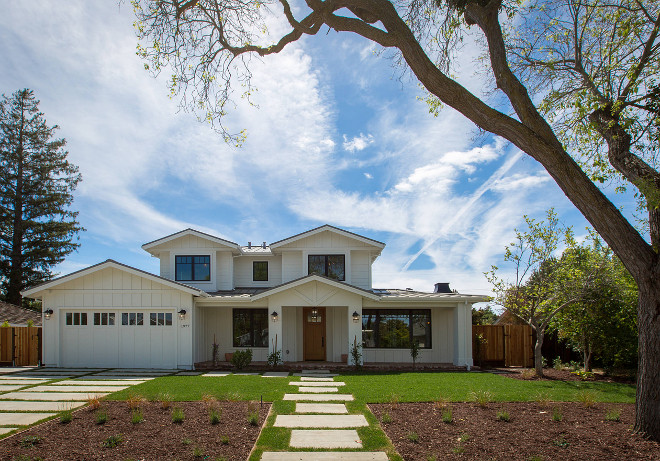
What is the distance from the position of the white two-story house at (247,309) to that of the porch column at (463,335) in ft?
0.12

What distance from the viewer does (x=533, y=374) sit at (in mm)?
14531

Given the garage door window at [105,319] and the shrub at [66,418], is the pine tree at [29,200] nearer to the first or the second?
the garage door window at [105,319]

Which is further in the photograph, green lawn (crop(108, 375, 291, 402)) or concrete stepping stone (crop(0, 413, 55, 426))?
green lawn (crop(108, 375, 291, 402))

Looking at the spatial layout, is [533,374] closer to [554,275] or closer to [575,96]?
[554,275]

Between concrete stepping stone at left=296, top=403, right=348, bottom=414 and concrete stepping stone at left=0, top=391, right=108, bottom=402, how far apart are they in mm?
4387

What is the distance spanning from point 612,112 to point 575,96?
138 cm

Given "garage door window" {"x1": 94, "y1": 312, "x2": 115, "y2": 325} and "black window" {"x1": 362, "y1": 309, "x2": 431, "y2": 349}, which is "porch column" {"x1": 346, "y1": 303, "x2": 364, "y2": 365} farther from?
"garage door window" {"x1": 94, "y1": 312, "x2": 115, "y2": 325}

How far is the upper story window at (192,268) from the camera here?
1936cm

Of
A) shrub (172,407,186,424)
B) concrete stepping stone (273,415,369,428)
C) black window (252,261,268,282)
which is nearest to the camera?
shrub (172,407,186,424)

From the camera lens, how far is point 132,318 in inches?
663

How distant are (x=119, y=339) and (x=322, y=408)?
10.5 metres

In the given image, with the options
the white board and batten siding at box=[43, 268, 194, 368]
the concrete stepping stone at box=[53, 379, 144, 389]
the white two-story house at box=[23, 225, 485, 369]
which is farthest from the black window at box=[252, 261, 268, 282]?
the concrete stepping stone at box=[53, 379, 144, 389]

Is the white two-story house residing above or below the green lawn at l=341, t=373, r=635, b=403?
above

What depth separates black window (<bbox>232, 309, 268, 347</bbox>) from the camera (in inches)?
728
